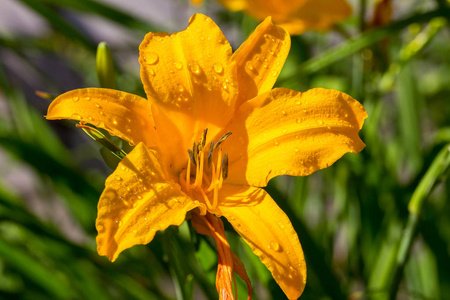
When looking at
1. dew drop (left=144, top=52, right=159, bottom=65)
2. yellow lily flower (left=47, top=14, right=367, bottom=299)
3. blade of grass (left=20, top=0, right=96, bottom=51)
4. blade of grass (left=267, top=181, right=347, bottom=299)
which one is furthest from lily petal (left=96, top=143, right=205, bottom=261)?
blade of grass (left=20, top=0, right=96, bottom=51)

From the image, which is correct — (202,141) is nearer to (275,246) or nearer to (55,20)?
(275,246)

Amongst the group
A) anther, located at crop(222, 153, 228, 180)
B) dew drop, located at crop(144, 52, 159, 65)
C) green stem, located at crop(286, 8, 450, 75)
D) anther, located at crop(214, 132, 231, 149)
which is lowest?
anther, located at crop(222, 153, 228, 180)

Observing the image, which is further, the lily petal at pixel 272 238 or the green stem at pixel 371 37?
the green stem at pixel 371 37

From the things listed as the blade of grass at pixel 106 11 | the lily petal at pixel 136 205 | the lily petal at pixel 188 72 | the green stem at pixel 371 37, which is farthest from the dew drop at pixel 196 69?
the blade of grass at pixel 106 11

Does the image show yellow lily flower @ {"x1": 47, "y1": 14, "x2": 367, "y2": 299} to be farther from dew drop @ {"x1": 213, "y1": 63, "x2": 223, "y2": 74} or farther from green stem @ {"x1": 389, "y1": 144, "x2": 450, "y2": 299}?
green stem @ {"x1": 389, "y1": 144, "x2": 450, "y2": 299}

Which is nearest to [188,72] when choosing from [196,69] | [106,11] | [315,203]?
[196,69]

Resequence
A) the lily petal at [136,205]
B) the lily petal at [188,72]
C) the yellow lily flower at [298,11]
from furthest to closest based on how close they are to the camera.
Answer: the yellow lily flower at [298,11] < the lily petal at [188,72] < the lily petal at [136,205]

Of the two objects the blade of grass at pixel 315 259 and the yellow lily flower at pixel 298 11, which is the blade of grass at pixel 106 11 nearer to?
the yellow lily flower at pixel 298 11
